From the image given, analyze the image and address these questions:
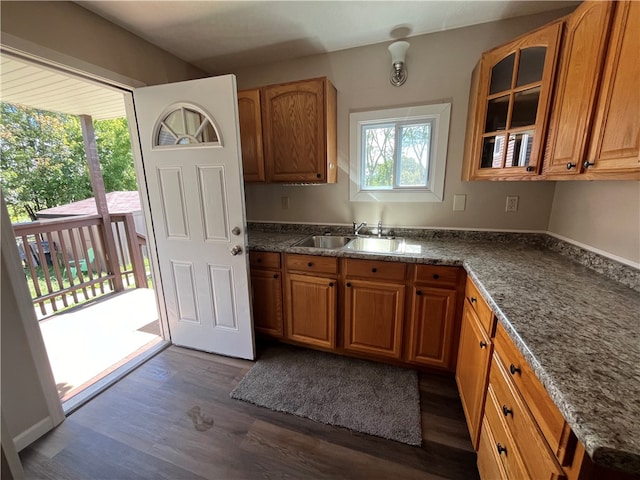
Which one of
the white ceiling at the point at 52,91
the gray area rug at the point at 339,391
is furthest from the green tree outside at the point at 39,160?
the gray area rug at the point at 339,391

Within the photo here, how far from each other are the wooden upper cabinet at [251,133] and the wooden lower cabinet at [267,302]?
2.72 feet

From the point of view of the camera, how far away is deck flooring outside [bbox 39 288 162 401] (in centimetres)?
200

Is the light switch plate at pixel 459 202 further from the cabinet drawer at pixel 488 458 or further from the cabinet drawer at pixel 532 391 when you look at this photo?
the cabinet drawer at pixel 488 458

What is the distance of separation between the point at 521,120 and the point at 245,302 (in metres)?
2.15

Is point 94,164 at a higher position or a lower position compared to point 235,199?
higher

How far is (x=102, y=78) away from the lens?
168 cm

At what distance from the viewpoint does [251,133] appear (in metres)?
2.19

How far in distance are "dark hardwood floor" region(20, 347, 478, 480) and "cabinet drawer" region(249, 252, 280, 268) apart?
34.8 inches

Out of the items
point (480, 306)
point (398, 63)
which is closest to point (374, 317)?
point (480, 306)

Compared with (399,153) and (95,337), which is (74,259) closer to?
(95,337)

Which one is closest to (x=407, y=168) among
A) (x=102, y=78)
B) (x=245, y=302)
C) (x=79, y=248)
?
(x=245, y=302)

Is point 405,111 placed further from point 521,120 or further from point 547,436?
point 547,436

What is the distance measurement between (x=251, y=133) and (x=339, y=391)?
6.79 ft

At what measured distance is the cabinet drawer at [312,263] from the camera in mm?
1901
